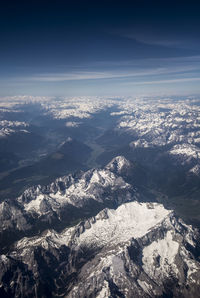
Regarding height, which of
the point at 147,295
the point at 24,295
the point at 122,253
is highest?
the point at 122,253

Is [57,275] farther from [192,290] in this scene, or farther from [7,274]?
[192,290]

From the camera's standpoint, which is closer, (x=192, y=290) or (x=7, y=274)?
(x=192, y=290)

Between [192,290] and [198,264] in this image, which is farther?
[198,264]

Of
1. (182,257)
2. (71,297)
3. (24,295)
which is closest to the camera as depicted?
(71,297)

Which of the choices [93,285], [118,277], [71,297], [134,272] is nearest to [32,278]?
[71,297]

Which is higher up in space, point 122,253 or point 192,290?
point 122,253

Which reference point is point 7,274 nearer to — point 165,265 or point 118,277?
point 118,277

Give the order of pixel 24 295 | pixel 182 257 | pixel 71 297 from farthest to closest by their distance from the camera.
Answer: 1. pixel 182 257
2. pixel 24 295
3. pixel 71 297

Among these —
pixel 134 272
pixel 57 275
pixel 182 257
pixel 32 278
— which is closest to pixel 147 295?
pixel 134 272

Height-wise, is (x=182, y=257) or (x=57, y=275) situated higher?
(x=182, y=257)
